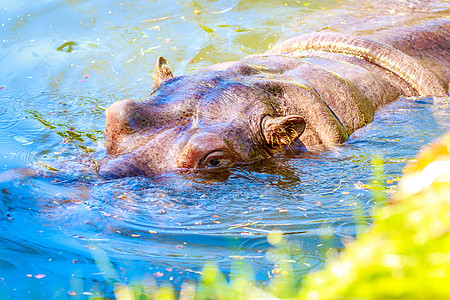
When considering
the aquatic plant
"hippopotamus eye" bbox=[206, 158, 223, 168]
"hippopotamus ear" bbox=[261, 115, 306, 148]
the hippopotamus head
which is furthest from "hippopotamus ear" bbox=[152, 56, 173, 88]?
the aquatic plant

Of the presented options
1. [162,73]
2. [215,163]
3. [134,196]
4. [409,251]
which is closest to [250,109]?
[215,163]

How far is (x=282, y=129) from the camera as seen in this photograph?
16.1ft

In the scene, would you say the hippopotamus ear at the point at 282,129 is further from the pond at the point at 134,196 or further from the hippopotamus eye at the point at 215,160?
the hippopotamus eye at the point at 215,160

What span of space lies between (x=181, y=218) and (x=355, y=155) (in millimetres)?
2205

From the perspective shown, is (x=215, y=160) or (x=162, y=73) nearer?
(x=215, y=160)

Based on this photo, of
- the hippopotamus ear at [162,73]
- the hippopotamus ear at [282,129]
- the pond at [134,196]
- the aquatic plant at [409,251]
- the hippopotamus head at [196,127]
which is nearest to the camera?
the aquatic plant at [409,251]

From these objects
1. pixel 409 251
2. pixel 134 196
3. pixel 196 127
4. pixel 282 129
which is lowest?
pixel 134 196

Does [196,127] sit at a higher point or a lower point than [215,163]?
higher

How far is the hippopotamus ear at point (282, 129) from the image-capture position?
15.7ft

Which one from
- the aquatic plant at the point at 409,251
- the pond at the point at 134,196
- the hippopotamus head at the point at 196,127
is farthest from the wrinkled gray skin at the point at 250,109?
the aquatic plant at the point at 409,251

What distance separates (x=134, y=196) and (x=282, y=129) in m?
1.64

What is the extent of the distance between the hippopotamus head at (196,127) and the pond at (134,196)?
17 cm

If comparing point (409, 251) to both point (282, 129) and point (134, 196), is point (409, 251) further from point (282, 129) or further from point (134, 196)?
point (282, 129)

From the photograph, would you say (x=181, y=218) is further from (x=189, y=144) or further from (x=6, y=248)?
(x=6, y=248)
